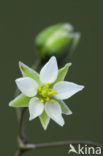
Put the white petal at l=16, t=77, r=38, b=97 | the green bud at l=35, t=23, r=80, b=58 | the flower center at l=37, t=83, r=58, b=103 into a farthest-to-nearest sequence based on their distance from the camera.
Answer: the green bud at l=35, t=23, r=80, b=58 → the flower center at l=37, t=83, r=58, b=103 → the white petal at l=16, t=77, r=38, b=97

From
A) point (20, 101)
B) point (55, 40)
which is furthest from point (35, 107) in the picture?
point (55, 40)

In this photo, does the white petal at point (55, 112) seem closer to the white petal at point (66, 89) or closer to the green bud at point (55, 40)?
the white petal at point (66, 89)

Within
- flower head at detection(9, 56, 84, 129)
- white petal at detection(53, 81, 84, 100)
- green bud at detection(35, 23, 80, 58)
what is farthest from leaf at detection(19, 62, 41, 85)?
green bud at detection(35, 23, 80, 58)

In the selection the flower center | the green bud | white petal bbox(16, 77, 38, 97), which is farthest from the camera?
the green bud

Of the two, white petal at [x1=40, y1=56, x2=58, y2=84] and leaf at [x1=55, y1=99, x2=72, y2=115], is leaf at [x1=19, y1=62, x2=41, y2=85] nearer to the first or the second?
white petal at [x1=40, y1=56, x2=58, y2=84]

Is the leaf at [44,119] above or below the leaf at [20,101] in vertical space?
below

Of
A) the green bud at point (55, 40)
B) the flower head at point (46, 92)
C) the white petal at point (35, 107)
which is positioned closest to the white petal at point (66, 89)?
the flower head at point (46, 92)
